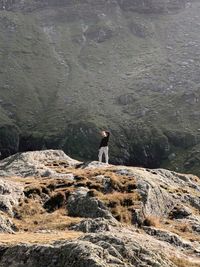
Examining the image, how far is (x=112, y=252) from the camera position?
20.2 meters

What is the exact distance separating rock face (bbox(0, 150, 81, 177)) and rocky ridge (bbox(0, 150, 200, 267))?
0.23m

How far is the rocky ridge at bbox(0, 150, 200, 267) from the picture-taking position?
20500mm

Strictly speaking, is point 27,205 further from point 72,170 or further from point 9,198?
point 72,170

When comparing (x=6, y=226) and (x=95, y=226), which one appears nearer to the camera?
(x=95, y=226)

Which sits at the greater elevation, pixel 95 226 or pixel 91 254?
pixel 91 254

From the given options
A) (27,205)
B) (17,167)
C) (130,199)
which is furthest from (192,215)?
(17,167)

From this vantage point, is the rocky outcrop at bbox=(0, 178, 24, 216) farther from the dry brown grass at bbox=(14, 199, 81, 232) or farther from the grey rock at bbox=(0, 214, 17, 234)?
the grey rock at bbox=(0, 214, 17, 234)

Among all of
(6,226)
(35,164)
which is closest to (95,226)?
(6,226)

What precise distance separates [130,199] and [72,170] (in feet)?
38.0

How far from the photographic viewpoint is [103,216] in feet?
114

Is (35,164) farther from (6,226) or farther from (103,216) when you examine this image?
(6,226)

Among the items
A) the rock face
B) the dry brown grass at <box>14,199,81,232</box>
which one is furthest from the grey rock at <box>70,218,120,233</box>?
the rock face

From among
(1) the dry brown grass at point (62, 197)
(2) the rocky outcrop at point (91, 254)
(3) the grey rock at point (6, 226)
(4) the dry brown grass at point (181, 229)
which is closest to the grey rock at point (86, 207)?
(1) the dry brown grass at point (62, 197)

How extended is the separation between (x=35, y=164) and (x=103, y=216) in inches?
727
